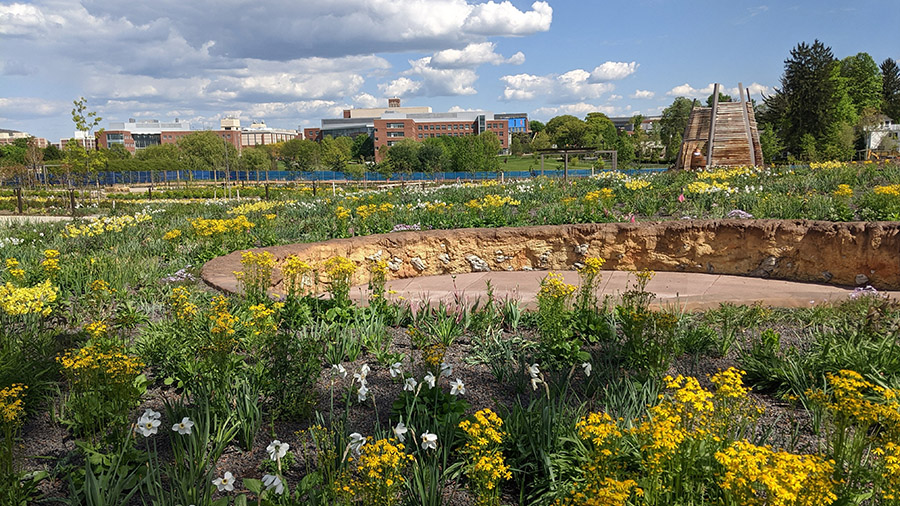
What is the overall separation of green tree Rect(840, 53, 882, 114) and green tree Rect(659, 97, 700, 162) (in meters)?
15.2

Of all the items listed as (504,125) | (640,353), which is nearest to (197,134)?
(504,125)

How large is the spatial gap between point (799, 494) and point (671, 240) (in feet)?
27.4

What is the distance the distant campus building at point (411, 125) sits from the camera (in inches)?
4653

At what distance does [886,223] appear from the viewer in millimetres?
8375

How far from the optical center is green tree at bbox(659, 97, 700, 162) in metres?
66.8

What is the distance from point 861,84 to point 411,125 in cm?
7756

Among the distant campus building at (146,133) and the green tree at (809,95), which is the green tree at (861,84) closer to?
the green tree at (809,95)

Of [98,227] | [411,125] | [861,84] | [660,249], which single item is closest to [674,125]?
[861,84]

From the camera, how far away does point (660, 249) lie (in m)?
9.87

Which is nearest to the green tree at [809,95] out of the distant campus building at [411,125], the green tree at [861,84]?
the green tree at [861,84]

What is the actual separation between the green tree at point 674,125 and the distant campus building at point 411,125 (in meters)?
44.7

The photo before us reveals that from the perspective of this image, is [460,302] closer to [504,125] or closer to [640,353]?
[640,353]

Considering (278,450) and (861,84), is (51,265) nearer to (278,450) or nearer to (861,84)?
(278,450)

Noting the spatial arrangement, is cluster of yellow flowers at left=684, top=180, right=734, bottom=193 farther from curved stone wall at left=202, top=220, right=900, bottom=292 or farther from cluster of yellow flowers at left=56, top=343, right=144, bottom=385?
cluster of yellow flowers at left=56, top=343, right=144, bottom=385
